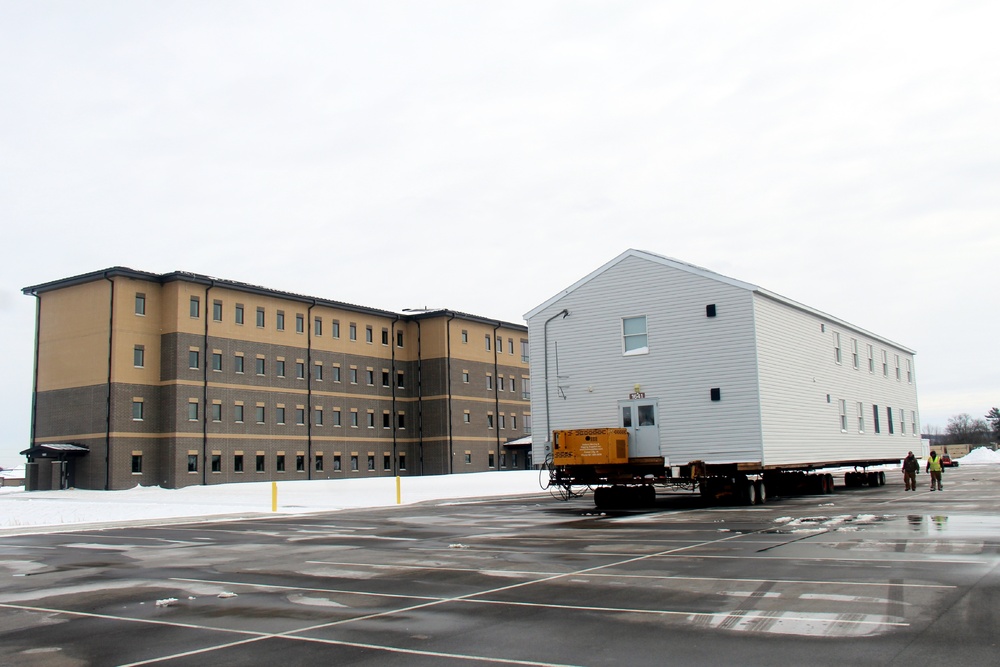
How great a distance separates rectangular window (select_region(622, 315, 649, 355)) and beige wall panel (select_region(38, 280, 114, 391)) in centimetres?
3819

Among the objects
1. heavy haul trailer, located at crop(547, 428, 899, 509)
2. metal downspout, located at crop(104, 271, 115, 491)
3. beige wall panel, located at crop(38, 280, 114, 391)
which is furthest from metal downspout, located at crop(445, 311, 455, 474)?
heavy haul trailer, located at crop(547, 428, 899, 509)

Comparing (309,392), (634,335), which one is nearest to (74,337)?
(309,392)

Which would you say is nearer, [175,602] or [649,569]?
[175,602]

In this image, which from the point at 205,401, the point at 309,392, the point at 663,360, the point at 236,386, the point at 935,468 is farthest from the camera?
the point at 309,392

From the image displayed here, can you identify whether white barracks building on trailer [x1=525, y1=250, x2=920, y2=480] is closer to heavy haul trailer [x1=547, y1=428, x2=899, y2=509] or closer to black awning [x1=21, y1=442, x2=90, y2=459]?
heavy haul trailer [x1=547, y1=428, x2=899, y2=509]

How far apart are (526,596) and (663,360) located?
19119 mm

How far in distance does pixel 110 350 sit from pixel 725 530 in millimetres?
46994

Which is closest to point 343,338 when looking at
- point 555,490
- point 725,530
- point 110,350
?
point 110,350

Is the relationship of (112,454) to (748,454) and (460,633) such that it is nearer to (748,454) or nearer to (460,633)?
(748,454)

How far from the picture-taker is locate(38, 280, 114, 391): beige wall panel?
185 ft

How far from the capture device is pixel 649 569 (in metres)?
12.6

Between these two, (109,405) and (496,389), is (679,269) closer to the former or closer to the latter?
(109,405)

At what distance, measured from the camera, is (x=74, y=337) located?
191ft

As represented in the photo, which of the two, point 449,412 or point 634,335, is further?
point 449,412
